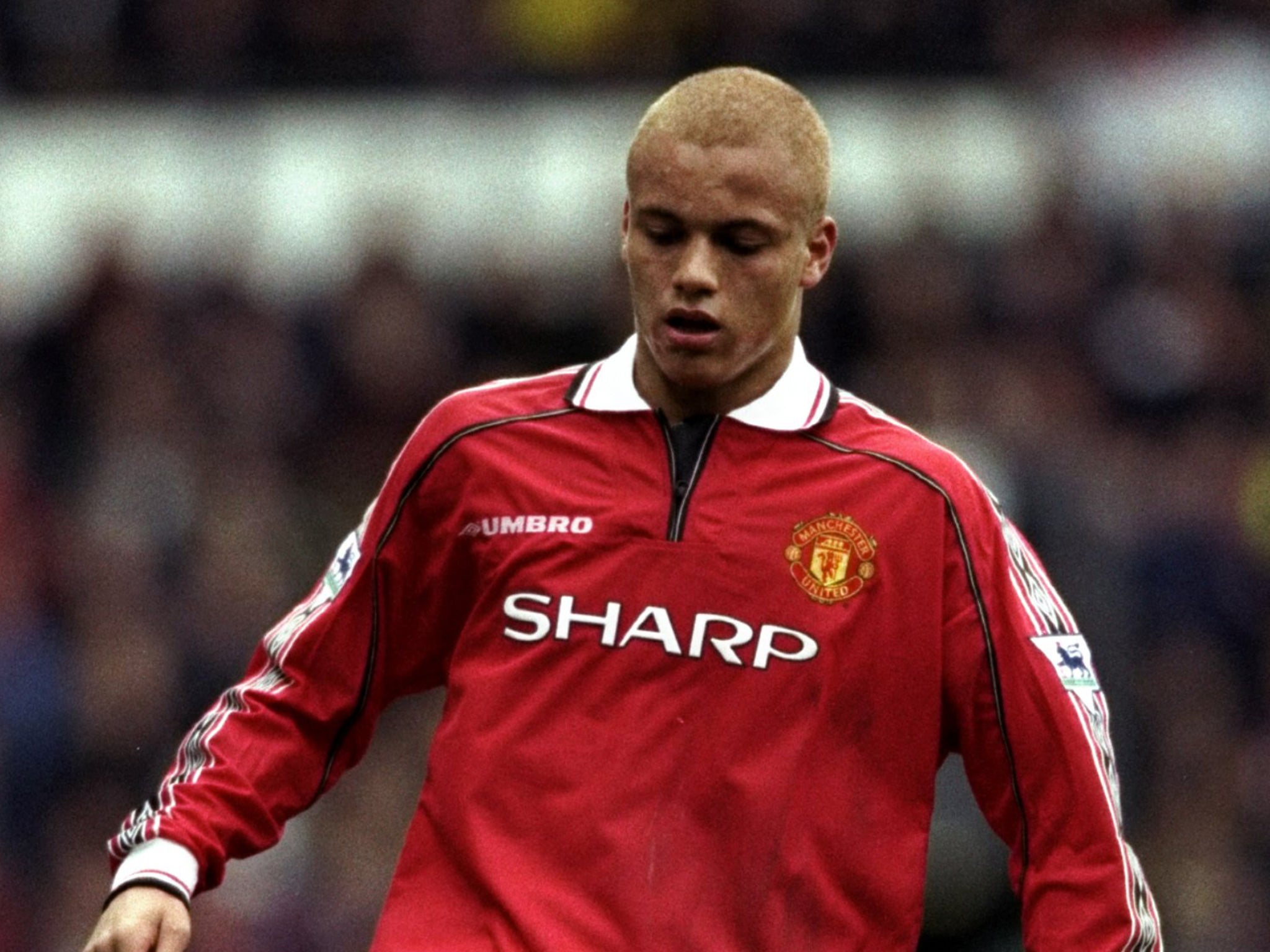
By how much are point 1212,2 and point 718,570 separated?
9946 mm

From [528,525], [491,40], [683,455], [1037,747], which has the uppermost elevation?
[683,455]

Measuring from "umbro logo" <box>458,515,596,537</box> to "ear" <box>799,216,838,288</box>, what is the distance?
568 mm

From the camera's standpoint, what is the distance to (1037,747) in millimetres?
4641

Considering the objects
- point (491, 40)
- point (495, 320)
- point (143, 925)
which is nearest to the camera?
point (143, 925)

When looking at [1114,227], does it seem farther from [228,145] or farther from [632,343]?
[632,343]

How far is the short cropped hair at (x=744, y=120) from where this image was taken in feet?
15.6

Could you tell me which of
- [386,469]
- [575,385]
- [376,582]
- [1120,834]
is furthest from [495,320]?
[1120,834]

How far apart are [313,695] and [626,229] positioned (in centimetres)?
97

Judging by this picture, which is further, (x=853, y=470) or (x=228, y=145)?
(x=228, y=145)

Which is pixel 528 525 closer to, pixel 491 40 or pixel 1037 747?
pixel 1037 747

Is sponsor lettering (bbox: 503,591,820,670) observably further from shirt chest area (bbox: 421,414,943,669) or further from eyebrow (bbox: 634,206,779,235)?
eyebrow (bbox: 634,206,779,235)

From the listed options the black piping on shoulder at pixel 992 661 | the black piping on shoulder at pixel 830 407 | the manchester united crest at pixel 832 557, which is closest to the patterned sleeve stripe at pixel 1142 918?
the black piping on shoulder at pixel 992 661

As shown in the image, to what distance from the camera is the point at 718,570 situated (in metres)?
4.74

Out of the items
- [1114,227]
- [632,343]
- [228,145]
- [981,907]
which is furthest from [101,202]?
[632,343]
